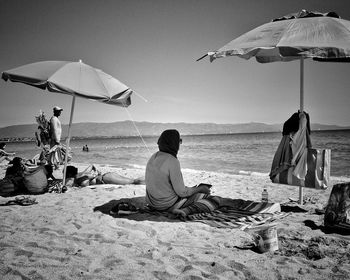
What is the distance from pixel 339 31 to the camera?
366 centimetres

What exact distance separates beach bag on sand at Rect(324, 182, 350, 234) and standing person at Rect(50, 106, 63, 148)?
24.3ft

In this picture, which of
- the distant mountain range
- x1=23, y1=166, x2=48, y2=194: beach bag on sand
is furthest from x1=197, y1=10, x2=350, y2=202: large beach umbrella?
the distant mountain range

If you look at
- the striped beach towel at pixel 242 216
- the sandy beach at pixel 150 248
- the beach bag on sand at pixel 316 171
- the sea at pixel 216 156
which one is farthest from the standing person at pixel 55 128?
the beach bag on sand at pixel 316 171

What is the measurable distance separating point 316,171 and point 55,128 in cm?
718

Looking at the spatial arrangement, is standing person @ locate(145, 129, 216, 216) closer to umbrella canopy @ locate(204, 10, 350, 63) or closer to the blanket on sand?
the blanket on sand

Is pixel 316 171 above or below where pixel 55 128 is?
below

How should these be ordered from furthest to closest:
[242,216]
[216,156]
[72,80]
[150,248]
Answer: [216,156] < [72,80] < [242,216] < [150,248]

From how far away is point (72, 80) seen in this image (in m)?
5.09

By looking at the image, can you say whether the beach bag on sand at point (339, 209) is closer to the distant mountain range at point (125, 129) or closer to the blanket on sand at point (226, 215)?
the blanket on sand at point (226, 215)

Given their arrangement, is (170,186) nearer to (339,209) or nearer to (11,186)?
(339,209)

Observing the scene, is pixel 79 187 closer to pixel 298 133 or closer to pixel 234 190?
pixel 234 190

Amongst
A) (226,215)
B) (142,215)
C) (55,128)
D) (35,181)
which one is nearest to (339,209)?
(226,215)

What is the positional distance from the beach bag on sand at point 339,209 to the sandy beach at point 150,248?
158 millimetres

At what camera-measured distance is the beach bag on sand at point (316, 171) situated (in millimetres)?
4055
